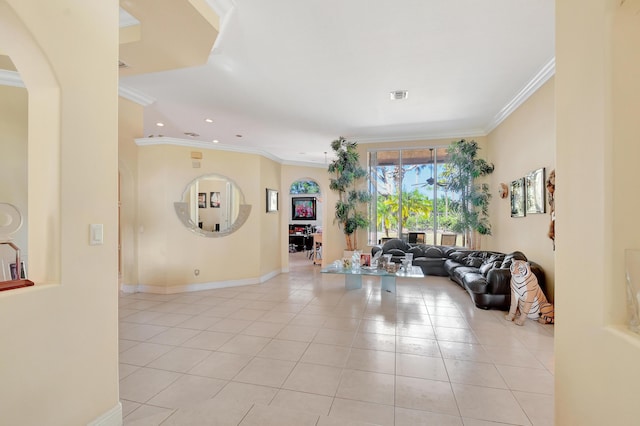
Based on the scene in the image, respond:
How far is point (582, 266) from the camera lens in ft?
4.49

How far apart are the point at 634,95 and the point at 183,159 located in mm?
5606

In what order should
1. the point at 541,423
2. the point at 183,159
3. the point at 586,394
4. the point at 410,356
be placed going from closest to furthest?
the point at 586,394
the point at 541,423
the point at 410,356
the point at 183,159

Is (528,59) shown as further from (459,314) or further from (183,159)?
(183,159)

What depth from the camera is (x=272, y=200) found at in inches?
261

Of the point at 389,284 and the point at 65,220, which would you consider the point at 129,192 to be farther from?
the point at 389,284

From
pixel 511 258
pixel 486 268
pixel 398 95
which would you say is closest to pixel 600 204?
pixel 511 258

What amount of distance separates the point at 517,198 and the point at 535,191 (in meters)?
0.70

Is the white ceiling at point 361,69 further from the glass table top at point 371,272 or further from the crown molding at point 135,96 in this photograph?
the glass table top at point 371,272

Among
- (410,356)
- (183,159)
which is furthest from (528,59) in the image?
(183,159)

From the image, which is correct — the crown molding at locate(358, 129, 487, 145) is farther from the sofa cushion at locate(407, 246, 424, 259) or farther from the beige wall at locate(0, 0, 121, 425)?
the beige wall at locate(0, 0, 121, 425)

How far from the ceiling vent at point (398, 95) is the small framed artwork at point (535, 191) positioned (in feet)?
7.62

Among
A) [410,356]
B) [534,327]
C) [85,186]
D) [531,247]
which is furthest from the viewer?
[531,247]

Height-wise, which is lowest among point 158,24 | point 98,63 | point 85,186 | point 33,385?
point 33,385

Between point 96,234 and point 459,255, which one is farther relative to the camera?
point 459,255
